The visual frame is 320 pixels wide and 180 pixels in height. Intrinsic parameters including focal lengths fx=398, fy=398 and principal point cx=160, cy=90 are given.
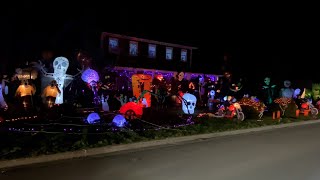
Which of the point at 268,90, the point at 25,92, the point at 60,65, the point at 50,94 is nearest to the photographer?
the point at 50,94

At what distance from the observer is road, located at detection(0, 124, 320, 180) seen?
27.4 ft

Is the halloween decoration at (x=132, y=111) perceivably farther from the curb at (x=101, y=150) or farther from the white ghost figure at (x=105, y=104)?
the white ghost figure at (x=105, y=104)

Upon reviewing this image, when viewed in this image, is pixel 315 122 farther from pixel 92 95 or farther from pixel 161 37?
pixel 161 37

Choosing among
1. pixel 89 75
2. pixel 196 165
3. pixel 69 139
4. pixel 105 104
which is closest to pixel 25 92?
pixel 89 75

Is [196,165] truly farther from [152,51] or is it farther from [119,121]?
[152,51]

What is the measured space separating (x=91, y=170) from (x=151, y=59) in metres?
26.9

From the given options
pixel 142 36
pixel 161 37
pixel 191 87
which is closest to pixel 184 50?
pixel 161 37

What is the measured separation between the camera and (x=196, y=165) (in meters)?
Result: 9.61

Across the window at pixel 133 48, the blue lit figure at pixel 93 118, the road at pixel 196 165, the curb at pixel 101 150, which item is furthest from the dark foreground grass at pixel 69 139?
the window at pixel 133 48

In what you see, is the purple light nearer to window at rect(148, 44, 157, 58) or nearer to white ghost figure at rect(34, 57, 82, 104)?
white ghost figure at rect(34, 57, 82, 104)

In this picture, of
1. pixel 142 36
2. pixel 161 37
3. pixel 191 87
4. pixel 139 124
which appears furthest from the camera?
pixel 161 37

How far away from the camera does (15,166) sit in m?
9.05

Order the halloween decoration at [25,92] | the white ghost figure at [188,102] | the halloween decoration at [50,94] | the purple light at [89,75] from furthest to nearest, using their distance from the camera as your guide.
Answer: the purple light at [89,75] < the white ghost figure at [188,102] < the halloween decoration at [25,92] < the halloween decoration at [50,94]

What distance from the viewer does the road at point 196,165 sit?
836 cm
